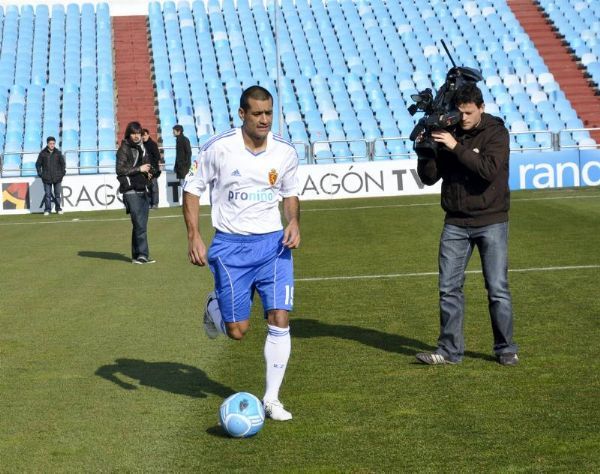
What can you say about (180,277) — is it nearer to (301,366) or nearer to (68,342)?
(68,342)

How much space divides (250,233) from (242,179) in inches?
13.6

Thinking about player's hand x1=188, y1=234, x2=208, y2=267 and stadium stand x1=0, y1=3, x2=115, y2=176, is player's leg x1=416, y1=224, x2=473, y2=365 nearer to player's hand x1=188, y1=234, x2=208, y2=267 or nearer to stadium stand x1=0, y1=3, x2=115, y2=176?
player's hand x1=188, y1=234, x2=208, y2=267

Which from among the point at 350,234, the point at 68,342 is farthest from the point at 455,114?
the point at 350,234

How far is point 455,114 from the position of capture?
8.38m

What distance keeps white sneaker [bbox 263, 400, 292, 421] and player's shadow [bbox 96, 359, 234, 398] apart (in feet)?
2.70

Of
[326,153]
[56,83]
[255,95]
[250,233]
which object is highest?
[56,83]

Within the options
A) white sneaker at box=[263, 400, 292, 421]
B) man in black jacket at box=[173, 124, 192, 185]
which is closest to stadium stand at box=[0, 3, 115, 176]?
man in black jacket at box=[173, 124, 192, 185]

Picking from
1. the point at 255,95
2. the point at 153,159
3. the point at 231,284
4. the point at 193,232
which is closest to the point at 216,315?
the point at 231,284

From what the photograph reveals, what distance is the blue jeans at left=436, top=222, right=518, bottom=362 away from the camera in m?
8.75

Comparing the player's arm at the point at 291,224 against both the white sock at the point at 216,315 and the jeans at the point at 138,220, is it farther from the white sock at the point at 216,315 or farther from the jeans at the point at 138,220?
the jeans at the point at 138,220

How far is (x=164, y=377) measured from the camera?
8703 mm

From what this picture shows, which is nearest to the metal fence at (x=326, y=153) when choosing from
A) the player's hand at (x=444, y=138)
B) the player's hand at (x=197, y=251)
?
the player's hand at (x=444, y=138)

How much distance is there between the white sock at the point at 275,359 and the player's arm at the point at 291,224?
54 centimetres

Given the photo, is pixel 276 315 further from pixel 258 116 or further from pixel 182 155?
pixel 182 155
